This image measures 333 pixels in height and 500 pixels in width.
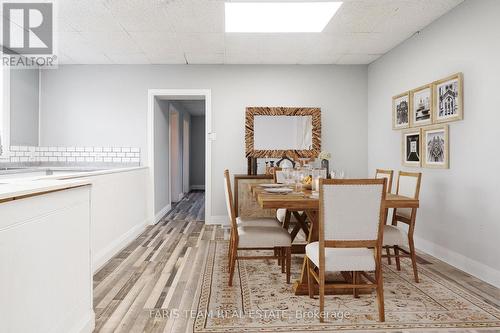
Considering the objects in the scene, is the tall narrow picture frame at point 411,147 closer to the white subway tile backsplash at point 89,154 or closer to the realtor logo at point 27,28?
the white subway tile backsplash at point 89,154

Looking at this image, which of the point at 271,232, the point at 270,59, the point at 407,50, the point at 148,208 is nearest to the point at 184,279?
the point at 271,232

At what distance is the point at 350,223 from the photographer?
2064 millimetres

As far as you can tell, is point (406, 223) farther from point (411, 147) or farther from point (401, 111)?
point (401, 111)

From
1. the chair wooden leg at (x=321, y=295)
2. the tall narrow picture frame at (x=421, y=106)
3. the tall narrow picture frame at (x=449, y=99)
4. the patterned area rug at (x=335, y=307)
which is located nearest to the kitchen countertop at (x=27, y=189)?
the patterned area rug at (x=335, y=307)

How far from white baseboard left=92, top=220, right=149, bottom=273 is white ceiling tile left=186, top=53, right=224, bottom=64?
8.16ft

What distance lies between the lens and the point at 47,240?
59.3 inches

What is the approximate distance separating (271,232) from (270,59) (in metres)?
3.09

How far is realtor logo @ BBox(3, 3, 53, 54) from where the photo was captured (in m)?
3.31

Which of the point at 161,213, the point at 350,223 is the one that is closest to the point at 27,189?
the point at 350,223

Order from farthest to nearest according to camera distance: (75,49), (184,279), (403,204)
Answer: (75,49) < (184,279) < (403,204)

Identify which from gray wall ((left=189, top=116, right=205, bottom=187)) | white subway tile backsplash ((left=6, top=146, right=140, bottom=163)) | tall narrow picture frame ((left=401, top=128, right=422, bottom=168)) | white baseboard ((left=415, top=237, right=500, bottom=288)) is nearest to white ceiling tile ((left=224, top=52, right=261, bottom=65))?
white subway tile backsplash ((left=6, top=146, right=140, bottom=163))

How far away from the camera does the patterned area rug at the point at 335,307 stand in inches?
82.7

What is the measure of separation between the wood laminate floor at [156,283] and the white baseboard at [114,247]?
0.06m

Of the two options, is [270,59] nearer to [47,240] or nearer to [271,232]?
[271,232]
